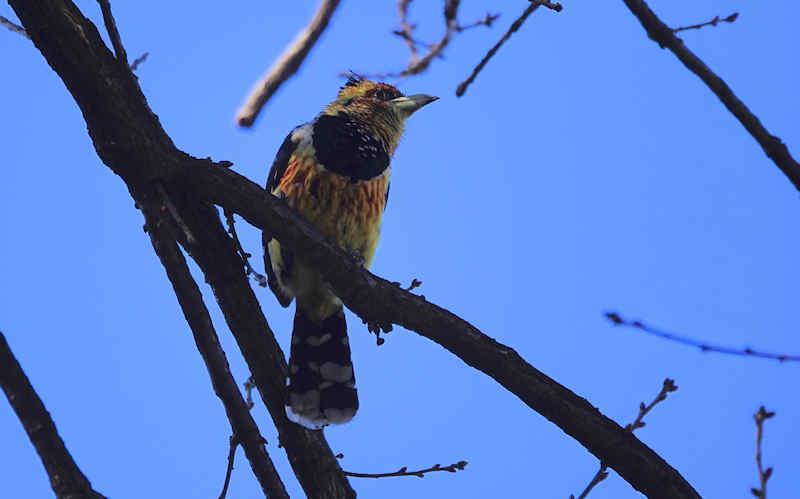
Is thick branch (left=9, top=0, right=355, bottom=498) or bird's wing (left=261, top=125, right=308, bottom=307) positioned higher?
bird's wing (left=261, top=125, right=308, bottom=307)

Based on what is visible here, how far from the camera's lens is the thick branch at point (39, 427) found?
2.46 m

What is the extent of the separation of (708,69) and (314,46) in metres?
2.32

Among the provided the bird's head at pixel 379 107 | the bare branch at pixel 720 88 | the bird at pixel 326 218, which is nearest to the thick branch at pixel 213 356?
the bird at pixel 326 218

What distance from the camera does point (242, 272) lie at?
3.80 m

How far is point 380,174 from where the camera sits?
496 centimetres

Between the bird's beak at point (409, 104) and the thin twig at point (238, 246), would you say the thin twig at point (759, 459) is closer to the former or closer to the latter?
the thin twig at point (238, 246)

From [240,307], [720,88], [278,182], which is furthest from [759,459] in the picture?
[278,182]

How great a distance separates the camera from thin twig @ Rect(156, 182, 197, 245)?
361 centimetres

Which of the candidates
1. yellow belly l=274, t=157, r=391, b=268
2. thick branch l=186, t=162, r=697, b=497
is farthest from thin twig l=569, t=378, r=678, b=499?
yellow belly l=274, t=157, r=391, b=268

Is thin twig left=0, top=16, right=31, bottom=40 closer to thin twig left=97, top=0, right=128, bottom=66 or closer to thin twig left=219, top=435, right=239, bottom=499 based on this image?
thin twig left=97, top=0, right=128, bottom=66

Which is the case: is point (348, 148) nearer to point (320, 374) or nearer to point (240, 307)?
point (320, 374)

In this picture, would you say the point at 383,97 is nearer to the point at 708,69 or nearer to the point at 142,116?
the point at 142,116

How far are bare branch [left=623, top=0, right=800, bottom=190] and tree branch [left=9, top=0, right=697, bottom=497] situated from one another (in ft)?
3.90

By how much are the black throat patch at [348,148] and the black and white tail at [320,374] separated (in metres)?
0.67
